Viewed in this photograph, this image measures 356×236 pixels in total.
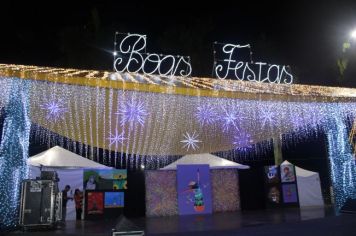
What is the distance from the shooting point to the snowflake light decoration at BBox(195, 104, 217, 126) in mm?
10334

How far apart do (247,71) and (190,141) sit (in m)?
2.94

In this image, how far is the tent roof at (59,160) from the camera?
36.4ft

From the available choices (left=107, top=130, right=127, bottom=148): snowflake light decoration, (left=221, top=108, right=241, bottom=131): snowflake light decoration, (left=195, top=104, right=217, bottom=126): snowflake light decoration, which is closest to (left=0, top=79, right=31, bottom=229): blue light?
(left=107, top=130, right=127, bottom=148): snowflake light decoration

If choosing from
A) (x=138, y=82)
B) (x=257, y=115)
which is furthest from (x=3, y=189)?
(x=257, y=115)

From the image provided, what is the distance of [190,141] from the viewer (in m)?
11.2

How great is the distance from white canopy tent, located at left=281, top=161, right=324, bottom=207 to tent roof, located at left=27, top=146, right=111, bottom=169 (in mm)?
7799

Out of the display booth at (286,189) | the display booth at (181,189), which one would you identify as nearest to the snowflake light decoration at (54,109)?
the display booth at (181,189)

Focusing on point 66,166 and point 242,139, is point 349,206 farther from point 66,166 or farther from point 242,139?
point 66,166

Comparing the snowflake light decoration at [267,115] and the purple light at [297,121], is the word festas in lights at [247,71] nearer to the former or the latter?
the snowflake light decoration at [267,115]

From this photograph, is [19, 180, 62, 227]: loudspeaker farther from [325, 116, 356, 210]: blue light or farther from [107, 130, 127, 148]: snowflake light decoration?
[325, 116, 356, 210]: blue light

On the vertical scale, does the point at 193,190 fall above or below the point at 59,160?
below

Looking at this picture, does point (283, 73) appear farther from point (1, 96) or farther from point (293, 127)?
point (1, 96)

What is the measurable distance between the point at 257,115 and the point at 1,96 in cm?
727

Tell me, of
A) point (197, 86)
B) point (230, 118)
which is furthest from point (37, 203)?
point (230, 118)
